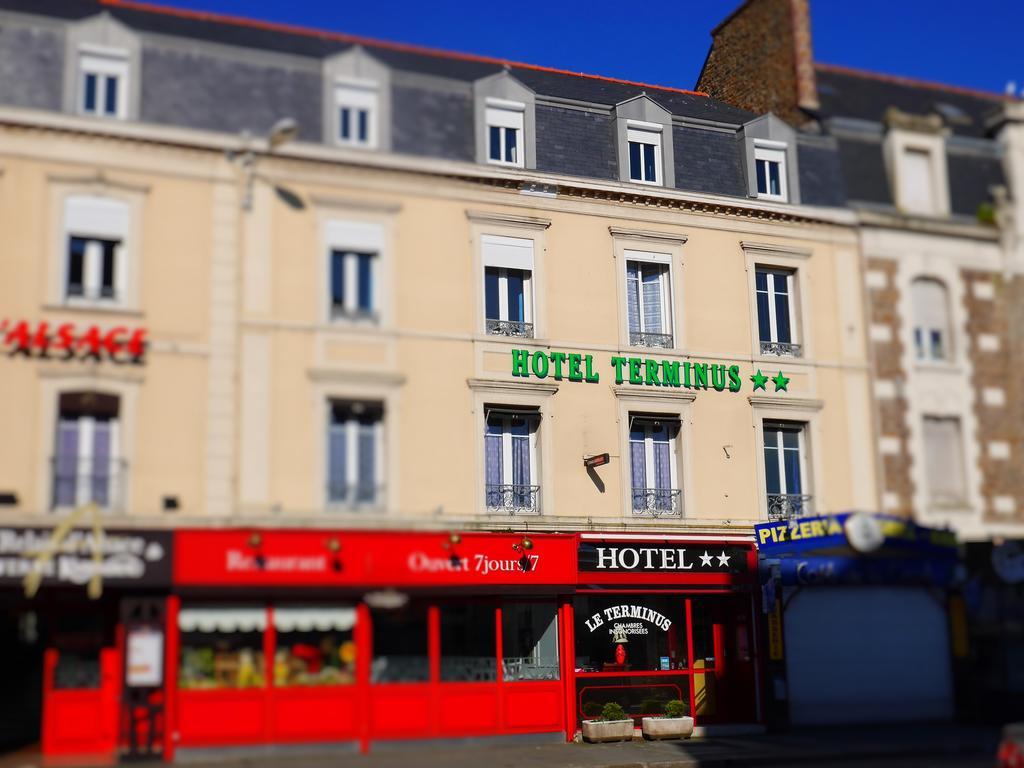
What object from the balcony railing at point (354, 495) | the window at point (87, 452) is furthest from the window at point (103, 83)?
the balcony railing at point (354, 495)

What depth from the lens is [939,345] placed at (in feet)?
70.4

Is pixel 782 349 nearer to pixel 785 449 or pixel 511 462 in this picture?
pixel 785 449

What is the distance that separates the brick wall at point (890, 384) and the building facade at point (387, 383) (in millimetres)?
261

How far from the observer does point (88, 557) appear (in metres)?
16.3

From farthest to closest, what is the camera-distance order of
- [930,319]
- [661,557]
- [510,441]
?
[930,319] → [661,557] → [510,441]

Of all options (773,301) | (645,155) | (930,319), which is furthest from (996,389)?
(645,155)

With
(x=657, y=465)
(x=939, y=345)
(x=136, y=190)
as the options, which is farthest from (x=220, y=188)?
(x=939, y=345)

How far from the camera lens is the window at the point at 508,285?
19.4 metres

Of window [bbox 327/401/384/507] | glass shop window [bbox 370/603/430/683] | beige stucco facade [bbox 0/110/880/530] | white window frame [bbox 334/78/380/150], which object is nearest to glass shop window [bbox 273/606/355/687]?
glass shop window [bbox 370/603/430/683]

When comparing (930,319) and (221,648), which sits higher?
(930,319)

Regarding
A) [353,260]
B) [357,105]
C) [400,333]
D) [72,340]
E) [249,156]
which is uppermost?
[357,105]

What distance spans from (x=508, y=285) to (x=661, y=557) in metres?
5.04

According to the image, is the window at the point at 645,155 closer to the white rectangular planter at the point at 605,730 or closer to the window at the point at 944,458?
the window at the point at 944,458

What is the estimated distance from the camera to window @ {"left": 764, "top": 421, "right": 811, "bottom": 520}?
20.6m
